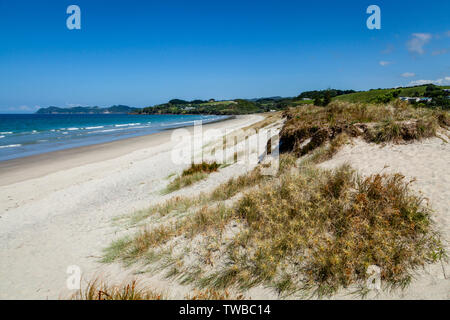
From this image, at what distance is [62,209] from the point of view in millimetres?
8594

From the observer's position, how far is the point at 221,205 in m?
5.65

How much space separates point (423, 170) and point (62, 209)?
12.2 m

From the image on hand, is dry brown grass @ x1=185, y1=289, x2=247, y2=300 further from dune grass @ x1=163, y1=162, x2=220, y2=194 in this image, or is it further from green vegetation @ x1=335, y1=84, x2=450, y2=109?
green vegetation @ x1=335, y1=84, x2=450, y2=109

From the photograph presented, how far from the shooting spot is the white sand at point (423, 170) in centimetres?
297

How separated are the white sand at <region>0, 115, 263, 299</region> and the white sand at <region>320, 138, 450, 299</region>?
491cm

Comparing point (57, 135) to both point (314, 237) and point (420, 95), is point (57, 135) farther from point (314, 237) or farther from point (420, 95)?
point (420, 95)

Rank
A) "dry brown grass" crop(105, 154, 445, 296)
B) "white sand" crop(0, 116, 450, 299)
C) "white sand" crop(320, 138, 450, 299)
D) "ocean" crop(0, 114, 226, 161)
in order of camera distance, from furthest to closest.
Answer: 1. "ocean" crop(0, 114, 226, 161)
2. "white sand" crop(0, 116, 450, 299)
3. "dry brown grass" crop(105, 154, 445, 296)
4. "white sand" crop(320, 138, 450, 299)

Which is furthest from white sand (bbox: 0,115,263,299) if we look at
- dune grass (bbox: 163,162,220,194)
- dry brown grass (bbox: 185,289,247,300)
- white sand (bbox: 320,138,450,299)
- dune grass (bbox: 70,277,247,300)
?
white sand (bbox: 320,138,450,299)

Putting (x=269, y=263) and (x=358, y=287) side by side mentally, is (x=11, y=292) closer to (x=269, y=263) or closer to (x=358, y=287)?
(x=269, y=263)

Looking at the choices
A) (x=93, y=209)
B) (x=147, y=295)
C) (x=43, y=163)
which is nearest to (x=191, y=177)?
(x=93, y=209)

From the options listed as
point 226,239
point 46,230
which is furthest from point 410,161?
point 46,230

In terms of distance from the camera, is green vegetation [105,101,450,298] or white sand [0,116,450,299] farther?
white sand [0,116,450,299]

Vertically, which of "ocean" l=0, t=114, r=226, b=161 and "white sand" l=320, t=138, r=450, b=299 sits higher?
"ocean" l=0, t=114, r=226, b=161

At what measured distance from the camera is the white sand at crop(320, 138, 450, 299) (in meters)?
2.97
